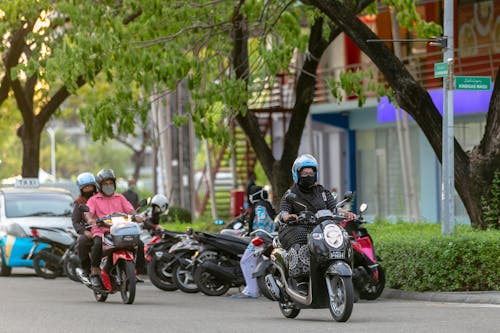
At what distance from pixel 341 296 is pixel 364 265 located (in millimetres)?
4217

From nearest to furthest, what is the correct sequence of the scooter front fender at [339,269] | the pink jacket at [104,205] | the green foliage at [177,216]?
1. the scooter front fender at [339,269]
2. the pink jacket at [104,205]
3. the green foliage at [177,216]

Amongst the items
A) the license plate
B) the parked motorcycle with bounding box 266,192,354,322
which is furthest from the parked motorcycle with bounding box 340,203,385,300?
the license plate

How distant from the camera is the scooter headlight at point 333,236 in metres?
14.9

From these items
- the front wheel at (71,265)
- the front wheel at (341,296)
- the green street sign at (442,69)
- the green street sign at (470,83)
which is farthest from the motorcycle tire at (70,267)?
the front wheel at (341,296)

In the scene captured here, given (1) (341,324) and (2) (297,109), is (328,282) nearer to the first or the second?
(1) (341,324)

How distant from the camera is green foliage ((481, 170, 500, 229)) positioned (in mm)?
21469

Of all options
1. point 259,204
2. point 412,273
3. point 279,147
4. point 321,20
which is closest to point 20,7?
point 321,20

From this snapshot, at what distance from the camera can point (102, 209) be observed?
1975cm

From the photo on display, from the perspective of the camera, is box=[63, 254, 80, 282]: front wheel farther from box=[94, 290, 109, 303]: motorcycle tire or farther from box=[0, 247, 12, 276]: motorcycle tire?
box=[94, 290, 109, 303]: motorcycle tire

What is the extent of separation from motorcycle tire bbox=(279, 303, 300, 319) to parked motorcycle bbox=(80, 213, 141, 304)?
2.97 meters

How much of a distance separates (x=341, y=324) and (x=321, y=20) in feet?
43.5

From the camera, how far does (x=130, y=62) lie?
78.5 feet

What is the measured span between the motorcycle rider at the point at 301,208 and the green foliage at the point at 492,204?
6.27 meters

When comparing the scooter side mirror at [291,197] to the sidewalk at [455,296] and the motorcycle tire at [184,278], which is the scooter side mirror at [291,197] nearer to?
the sidewalk at [455,296]
